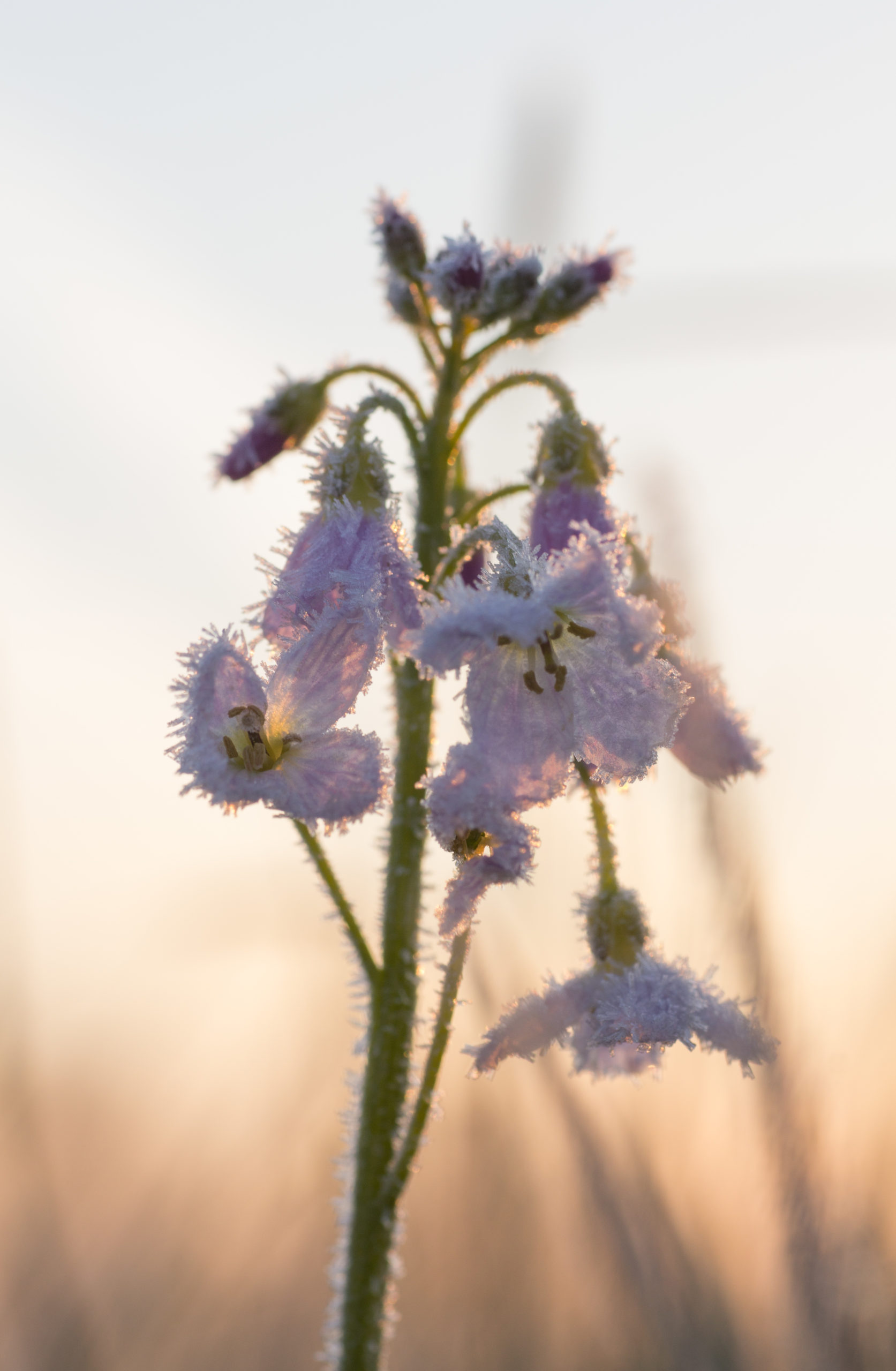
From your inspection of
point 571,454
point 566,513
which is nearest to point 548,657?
point 566,513

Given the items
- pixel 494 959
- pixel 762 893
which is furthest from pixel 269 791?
pixel 494 959

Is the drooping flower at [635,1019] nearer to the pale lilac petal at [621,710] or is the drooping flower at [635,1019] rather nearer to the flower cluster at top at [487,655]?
the flower cluster at top at [487,655]

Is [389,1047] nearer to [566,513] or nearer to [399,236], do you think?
[566,513]

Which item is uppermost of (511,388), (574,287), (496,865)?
(574,287)

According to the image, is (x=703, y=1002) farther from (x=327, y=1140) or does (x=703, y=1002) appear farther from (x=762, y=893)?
(x=327, y=1140)

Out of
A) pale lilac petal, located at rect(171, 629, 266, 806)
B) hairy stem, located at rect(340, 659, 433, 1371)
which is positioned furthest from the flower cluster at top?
hairy stem, located at rect(340, 659, 433, 1371)
